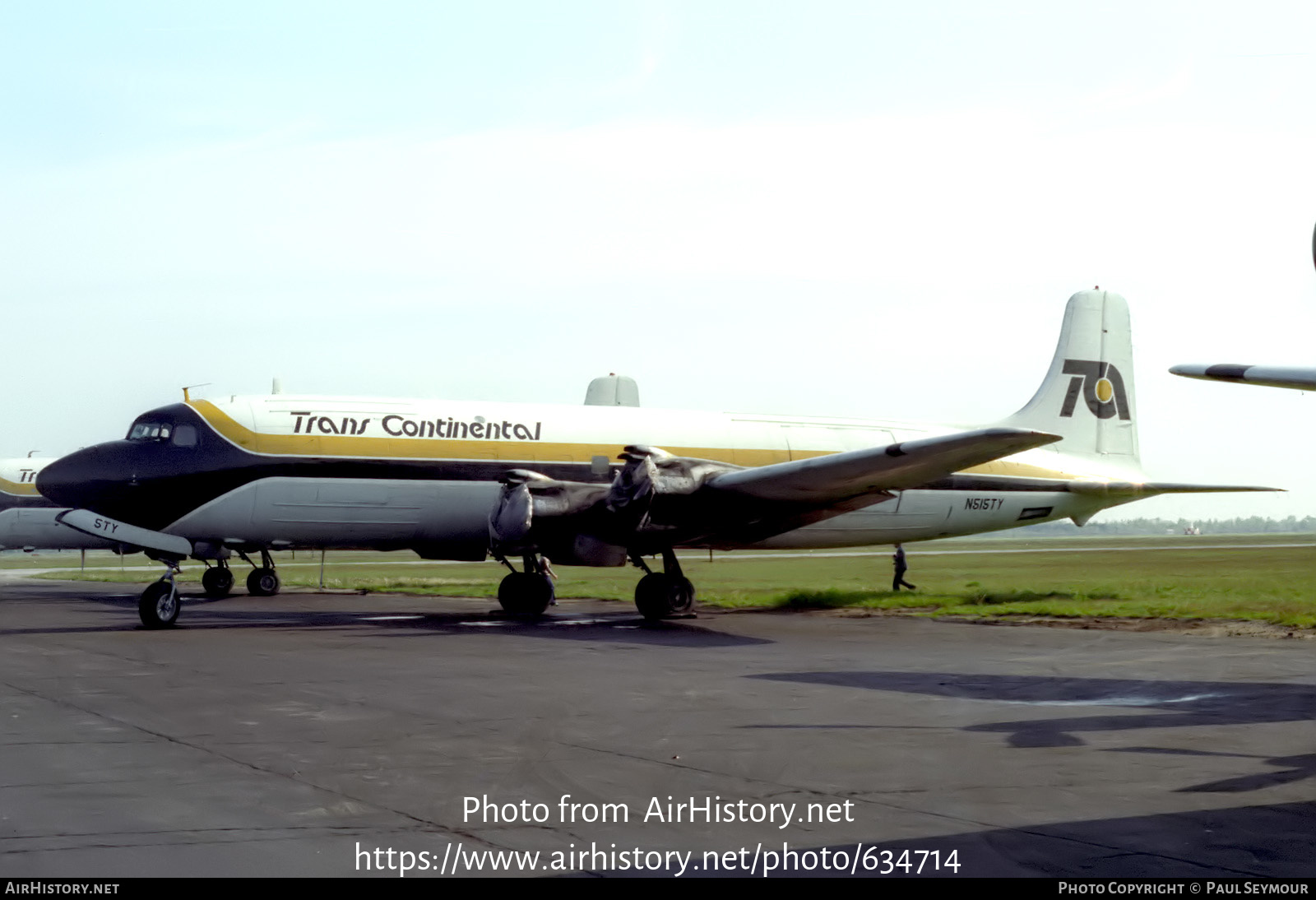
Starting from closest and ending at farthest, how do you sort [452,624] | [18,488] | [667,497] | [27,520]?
1. [667,497]
2. [452,624]
3. [27,520]
4. [18,488]

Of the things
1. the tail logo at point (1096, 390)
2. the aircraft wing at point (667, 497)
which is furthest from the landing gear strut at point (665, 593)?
the tail logo at point (1096, 390)

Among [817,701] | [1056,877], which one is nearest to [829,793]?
[1056,877]

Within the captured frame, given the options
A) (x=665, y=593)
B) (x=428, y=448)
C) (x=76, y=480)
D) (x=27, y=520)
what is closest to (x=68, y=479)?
(x=76, y=480)

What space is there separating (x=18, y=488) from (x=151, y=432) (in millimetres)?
27005

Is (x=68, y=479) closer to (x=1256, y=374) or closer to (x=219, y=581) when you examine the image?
(x=219, y=581)

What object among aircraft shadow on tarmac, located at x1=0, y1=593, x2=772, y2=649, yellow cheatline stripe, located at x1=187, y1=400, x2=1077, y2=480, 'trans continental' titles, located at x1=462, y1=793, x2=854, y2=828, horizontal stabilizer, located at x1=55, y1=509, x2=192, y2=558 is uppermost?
yellow cheatline stripe, located at x1=187, y1=400, x2=1077, y2=480

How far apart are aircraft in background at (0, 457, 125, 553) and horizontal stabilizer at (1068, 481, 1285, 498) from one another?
28.9 meters

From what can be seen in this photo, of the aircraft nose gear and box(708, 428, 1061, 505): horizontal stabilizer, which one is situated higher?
box(708, 428, 1061, 505): horizontal stabilizer

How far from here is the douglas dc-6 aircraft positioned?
20.0 m

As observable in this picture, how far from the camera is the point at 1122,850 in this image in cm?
583

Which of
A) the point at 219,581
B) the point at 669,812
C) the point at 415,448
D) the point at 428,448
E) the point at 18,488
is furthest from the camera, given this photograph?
the point at 18,488

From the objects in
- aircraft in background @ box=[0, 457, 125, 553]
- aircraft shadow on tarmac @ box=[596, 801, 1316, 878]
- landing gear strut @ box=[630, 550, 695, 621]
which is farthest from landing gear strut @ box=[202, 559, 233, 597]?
aircraft shadow on tarmac @ box=[596, 801, 1316, 878]

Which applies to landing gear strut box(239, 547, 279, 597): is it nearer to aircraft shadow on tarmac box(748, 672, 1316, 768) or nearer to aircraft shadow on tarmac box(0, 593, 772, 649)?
aircraft shadow on tarmac box(0, 593, 772, 649)
